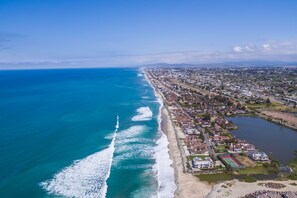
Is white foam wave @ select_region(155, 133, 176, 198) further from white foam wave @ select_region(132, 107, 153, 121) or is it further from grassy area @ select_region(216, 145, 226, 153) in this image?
white foam wave @ select_region(132, 107, 153, 121)

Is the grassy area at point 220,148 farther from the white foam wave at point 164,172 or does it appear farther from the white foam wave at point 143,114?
the white foam wave at point 143,114

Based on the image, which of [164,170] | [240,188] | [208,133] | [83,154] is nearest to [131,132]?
[83,154]

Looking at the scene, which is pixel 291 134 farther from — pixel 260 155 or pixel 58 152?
pixel 58 152

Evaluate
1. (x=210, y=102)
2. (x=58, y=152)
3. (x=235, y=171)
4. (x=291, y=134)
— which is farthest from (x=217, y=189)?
(x=210, y=102)

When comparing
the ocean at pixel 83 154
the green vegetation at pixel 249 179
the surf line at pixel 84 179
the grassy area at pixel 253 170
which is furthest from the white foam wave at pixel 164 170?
the grassy area at pixel 253 170

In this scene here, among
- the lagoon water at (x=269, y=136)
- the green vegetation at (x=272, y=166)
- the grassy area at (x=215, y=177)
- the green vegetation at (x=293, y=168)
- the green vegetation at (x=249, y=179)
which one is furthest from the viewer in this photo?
the lagoon water at (x=269, y=136)

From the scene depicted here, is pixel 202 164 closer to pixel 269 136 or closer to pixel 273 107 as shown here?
pixel 269 136
